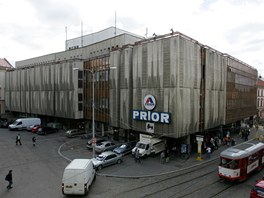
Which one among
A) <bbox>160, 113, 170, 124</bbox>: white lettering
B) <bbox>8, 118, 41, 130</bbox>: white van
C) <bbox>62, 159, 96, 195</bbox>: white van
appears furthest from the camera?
<bbox>8, 118, 41, 130</bbox>: white van

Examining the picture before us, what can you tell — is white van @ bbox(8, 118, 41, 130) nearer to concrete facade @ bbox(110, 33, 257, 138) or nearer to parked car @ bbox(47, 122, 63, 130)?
parked car @ bbox(47, 122, 63, 130)

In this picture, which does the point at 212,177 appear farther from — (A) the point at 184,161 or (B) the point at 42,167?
(B) the point at 42,167

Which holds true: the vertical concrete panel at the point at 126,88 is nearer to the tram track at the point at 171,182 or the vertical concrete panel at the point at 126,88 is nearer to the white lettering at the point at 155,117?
the white lettering at the point at 155,117

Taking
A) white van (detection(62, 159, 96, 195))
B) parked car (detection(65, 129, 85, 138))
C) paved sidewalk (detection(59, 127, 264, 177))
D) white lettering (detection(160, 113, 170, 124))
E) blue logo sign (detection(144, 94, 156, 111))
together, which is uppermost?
blue logo sign (detection(144, 94, 156, 111))

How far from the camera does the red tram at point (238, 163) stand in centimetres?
1630

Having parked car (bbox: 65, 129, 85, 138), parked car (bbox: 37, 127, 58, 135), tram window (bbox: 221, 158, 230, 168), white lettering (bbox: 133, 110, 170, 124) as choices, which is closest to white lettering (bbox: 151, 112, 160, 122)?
white lettering (bbox: 133, 110, 170, 124)

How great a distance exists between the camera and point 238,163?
16.3 meters

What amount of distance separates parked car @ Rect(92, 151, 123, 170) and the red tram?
35.7 ft

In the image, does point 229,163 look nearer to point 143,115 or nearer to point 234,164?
point 234,164

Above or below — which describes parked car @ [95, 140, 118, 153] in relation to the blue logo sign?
below

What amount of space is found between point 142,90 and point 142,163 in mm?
9936

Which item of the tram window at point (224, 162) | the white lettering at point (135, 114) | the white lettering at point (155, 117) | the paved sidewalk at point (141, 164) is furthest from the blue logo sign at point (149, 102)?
the tram window at point (224, 162)

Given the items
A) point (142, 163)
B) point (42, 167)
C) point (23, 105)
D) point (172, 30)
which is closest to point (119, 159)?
point (142, 163)

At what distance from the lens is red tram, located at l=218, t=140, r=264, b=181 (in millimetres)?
16297
